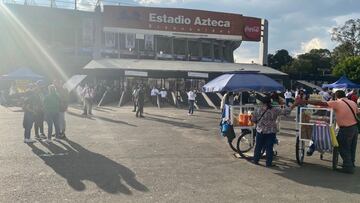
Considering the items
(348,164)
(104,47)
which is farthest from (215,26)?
(348,164)

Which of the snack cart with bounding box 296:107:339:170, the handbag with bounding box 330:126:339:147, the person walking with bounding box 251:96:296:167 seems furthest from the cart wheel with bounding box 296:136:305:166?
the handbag with bounding box 330:126:339:147

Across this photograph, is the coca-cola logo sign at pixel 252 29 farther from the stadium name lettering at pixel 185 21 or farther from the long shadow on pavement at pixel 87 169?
the long shadow on pavement at pixel 87 169

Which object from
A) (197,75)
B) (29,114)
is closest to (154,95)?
(197,75)

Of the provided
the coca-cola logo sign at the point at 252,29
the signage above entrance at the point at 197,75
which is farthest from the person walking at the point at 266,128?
the coca-cola logo sign at the point at 252,29

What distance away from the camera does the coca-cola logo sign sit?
52.4 meters

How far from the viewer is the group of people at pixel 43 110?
41.4ft

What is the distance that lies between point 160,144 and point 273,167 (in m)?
3.98

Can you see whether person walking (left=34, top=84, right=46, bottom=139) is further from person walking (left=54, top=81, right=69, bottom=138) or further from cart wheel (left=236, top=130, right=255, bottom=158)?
cart wheel (left=236, top=130, right=255, bottom=158)

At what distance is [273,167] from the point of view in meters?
9.70

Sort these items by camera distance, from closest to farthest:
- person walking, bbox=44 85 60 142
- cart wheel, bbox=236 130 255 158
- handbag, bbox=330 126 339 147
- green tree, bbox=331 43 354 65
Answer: handbag, bbox=330 126 339 147
cart wheel, bbox=236 130 255 158
person walking, bbox=44 85 60 142
green tree, bbox=331 43 354 65

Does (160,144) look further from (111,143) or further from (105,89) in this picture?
(105,89)

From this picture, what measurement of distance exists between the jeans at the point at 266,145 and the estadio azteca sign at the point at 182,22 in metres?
38.2

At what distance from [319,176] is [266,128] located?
1608 millimetres

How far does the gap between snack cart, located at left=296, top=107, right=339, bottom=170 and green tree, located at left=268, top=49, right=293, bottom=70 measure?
297 ft
